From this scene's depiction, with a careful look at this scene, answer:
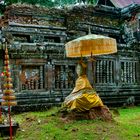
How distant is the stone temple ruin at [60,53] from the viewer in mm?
13422

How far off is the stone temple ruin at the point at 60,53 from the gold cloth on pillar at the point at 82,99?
3.57 m

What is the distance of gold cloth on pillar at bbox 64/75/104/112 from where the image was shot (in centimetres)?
987

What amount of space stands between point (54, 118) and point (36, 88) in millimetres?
4060

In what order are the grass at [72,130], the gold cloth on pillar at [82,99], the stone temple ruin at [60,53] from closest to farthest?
the grass at [72,130] → the gold cloth on pillar at [82,99] → the stone temple ruin at [60,53]

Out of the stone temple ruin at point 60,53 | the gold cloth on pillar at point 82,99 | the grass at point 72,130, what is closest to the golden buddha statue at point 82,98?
the gold cloth on pillar at point 82,99

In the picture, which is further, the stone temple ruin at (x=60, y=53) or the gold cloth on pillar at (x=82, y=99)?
the stone temple ruin at (x=60, y=53)

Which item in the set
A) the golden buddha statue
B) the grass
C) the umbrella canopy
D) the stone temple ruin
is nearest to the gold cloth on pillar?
the golden buddha statue

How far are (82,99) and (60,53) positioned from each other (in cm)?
471

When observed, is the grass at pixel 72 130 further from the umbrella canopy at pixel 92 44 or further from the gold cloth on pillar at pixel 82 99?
the umbrella canopy at pixel 92 44

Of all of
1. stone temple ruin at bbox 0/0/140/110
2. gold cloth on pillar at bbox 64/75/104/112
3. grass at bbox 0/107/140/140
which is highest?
stone temple ruin at bbox 0/0/140/110

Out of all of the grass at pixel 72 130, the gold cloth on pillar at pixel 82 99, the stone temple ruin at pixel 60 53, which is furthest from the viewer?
the stone temple ruin at pixel 60 53

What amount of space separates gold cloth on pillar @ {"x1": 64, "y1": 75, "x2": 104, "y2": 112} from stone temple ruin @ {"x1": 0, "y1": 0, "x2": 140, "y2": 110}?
357 cm

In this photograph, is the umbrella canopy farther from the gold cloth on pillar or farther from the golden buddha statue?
the gold cloth on pillar

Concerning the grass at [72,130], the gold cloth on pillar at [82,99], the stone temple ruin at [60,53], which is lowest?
the grass at [72,130]
